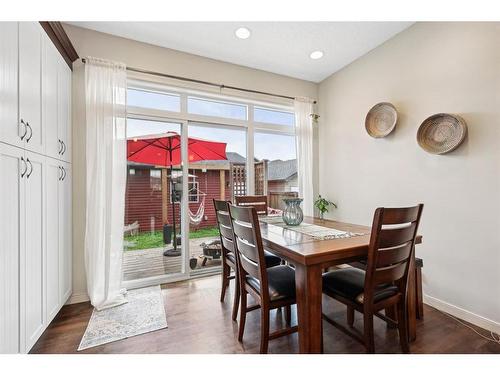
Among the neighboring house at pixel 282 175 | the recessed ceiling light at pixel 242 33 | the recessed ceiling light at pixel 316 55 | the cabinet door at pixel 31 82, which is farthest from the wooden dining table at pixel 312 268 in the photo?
the recessed ceiling light at pixel 316 55

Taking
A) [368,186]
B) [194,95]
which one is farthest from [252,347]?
[194,95]

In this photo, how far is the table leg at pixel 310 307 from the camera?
126cm

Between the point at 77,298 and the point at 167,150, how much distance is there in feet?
5.90

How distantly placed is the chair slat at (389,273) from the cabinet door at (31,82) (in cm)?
231

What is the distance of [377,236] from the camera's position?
127cm

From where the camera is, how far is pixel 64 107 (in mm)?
2096

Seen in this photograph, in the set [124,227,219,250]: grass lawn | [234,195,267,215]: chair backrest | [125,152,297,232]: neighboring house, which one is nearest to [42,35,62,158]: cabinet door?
[125,152,297,232]: neighboring house

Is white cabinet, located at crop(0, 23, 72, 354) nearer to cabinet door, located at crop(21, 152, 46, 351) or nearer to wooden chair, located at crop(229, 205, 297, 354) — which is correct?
cabinet door, located at crop(21, 152, 46, 351)

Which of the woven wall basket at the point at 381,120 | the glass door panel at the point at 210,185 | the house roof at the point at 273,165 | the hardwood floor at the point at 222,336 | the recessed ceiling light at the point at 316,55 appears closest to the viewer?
the hardwood floor at the point at 222,336

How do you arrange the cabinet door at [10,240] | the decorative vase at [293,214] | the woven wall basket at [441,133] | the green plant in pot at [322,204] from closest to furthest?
the cabinet door at [10,240]
the woven wall basket at [441,133]
the decorative vase at [293,214]
the green plant in pot at [322,204]

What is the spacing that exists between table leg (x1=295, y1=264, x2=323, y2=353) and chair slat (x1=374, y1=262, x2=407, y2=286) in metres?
0.35

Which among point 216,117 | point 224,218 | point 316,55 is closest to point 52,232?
point 224,218

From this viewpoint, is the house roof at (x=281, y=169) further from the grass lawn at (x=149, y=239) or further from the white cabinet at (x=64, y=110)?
the white cabinet at (x=64, y=110)

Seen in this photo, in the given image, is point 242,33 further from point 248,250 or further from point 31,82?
point 248,250
